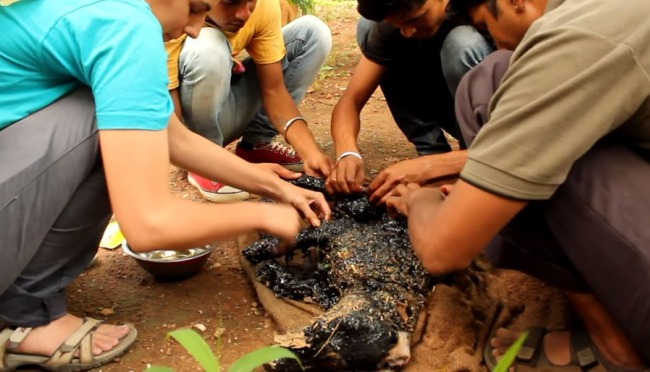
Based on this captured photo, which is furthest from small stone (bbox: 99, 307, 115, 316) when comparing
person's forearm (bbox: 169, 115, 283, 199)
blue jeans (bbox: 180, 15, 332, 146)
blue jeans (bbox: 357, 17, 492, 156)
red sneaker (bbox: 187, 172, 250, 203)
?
blue jeans (bbox: 357, 17, 492, 156)

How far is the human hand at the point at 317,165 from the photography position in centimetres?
325

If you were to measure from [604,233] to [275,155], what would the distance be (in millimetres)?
2457

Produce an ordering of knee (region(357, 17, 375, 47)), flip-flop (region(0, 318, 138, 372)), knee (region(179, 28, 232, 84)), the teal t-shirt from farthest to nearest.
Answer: knee (region(357, 17, 375, 47)) < knee (region(179, 28, 232, 84)) < flip-flop (region(0, 318, 138, 372)) < the teal t-shirt

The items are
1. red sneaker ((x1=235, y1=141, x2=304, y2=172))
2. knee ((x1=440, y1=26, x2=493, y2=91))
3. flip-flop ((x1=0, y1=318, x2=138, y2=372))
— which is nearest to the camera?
flip-flop ((x1=0, y1=318, x2=138, y2=372))

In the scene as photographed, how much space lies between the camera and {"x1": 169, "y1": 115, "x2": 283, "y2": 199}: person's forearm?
8.48ft

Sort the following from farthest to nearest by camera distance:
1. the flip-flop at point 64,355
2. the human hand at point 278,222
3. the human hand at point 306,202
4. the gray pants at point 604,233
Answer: the human hand at point 306,202 → the flip-flop at point 64,355 → the human hand at point 278,222 → the gray pants at point 604,233

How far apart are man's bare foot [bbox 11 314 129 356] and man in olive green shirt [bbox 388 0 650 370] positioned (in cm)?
112

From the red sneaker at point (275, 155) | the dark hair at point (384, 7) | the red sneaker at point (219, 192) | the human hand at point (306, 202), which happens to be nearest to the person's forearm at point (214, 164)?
the human hand at point (306, 202)

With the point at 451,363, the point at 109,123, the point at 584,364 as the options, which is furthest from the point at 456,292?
the point at 109,123

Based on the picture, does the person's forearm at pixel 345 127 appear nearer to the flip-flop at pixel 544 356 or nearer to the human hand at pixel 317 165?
Answer: the human hand at pixel 317 165

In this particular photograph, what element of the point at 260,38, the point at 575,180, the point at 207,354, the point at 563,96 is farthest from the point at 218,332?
the point at 260,38

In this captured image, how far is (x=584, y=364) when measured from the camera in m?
2.16

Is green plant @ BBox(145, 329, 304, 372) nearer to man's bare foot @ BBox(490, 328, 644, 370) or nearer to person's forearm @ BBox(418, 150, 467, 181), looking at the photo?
man's bare foot @ BBox(490, 328, 644, 370)

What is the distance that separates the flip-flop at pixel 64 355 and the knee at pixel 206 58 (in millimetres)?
1415
